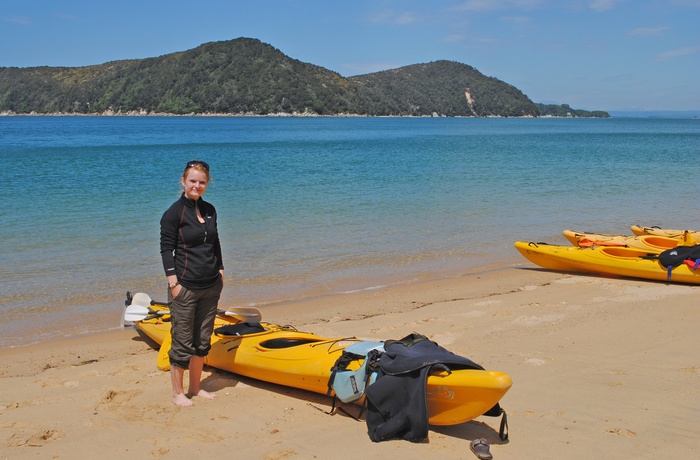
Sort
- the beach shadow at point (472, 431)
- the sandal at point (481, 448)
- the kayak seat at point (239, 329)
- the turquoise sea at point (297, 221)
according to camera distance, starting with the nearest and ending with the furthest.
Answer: the sandal at point (481, 448) < the beach shadow at point (472, 431) < the kayak seat at point (239, 329) < the turquoise sea at point (297, 221)

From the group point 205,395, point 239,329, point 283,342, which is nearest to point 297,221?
point 239,329

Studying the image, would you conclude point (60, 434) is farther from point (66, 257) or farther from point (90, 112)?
point (90, 112)

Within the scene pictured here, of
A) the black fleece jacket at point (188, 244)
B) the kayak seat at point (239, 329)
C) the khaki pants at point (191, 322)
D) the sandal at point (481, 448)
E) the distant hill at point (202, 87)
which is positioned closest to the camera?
the sandal at point (481, 448)

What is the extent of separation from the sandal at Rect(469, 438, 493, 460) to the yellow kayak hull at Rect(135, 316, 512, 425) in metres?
0.16

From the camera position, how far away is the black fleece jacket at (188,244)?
4145 mm

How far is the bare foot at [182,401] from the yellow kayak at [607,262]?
6545mm

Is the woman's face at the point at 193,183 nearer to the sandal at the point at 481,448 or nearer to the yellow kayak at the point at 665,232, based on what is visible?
the sandal at the point at 481,448

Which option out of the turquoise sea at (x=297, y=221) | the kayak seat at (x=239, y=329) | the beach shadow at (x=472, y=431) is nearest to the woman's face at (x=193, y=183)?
the kayak seat at (x=239, y=329)

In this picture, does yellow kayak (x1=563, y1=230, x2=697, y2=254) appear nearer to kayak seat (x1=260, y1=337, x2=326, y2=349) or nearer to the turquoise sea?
the turquoise sea

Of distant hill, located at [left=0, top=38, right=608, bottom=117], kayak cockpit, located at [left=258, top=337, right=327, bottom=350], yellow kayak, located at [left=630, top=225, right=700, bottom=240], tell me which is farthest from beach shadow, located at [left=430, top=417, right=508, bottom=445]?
distant hill, located at [left=0, top=38, right=608, bottom=117]

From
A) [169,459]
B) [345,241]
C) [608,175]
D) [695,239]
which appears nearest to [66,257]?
[345,241]

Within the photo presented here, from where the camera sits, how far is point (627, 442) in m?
3.76

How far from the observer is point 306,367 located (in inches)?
182

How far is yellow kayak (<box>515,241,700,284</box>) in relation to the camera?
27.7ft
